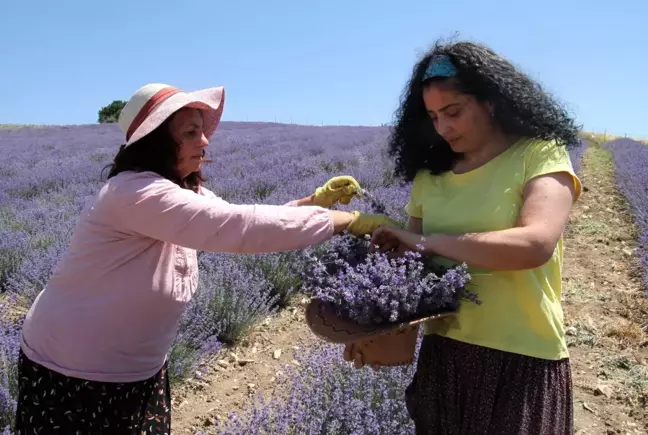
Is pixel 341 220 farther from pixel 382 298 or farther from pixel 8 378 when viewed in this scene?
pixel 8 378

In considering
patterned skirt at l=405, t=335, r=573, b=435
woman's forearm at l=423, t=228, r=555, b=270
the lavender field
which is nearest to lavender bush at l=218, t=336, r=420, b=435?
the lavender field

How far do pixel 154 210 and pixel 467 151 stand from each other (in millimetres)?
861

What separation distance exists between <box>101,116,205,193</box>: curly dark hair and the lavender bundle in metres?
0.50

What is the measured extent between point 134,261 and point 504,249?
99cm

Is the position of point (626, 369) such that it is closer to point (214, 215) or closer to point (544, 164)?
point (544, 164)

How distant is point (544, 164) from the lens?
1.39 metres

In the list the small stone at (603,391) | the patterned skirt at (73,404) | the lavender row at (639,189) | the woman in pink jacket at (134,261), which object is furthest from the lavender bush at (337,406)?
the lavender row at (639,189)

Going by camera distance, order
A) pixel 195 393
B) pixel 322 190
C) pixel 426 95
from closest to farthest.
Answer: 1. pixel 426 95
2. pixel 322 190
3. pixel 195 393

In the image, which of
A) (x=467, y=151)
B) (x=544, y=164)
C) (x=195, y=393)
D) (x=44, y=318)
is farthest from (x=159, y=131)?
(x=195, y=393)

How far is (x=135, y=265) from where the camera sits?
5.18ft

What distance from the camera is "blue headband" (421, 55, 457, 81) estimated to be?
1486 mm

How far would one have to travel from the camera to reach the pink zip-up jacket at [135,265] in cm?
144

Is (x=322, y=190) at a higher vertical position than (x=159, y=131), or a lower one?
lower

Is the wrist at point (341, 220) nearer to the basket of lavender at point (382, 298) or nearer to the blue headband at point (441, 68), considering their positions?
the basket of lavender at point (382, 298)
